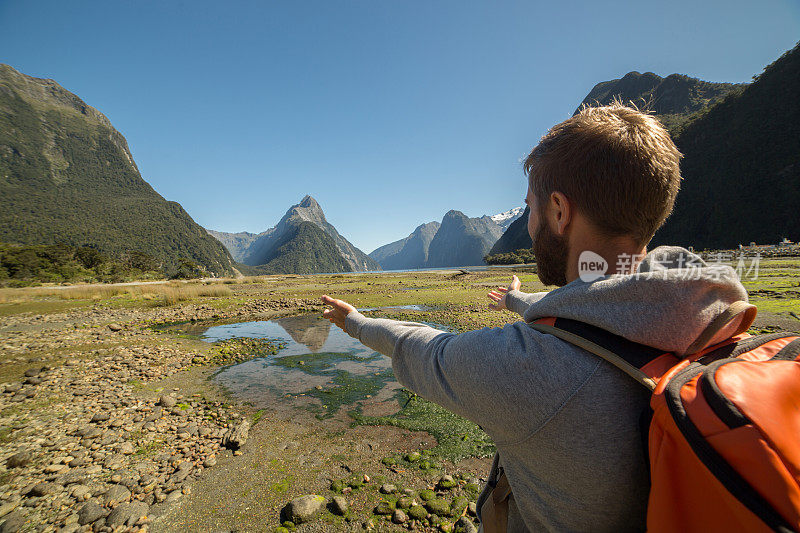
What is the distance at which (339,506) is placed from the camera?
13.1 feet

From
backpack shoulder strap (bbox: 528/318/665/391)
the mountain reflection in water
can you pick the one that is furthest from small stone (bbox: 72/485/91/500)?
the mountain reflection in water

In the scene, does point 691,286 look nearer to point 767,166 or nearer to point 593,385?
point 593,385

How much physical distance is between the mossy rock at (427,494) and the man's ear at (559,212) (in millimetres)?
4322

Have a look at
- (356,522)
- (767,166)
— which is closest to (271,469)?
(356,522)

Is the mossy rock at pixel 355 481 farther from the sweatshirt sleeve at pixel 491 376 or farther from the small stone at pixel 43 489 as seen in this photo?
the small stone at pixel 43 489

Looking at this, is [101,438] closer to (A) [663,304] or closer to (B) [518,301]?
(B) [518,301]

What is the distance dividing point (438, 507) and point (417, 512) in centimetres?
30

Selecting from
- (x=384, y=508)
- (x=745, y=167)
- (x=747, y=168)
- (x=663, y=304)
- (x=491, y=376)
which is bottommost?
(x=384, y=508)

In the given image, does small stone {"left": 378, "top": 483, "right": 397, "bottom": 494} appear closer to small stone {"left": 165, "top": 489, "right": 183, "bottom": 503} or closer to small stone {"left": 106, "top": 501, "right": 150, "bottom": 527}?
small stone {"left": 165, "top": 489, "right": 183, "bottom": 503}

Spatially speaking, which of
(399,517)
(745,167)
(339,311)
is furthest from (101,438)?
(745,167)

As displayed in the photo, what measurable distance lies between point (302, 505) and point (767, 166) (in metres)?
95.0

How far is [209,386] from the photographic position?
8391 mm

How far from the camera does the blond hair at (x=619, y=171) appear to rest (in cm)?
137

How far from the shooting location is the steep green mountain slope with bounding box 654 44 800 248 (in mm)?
55656
